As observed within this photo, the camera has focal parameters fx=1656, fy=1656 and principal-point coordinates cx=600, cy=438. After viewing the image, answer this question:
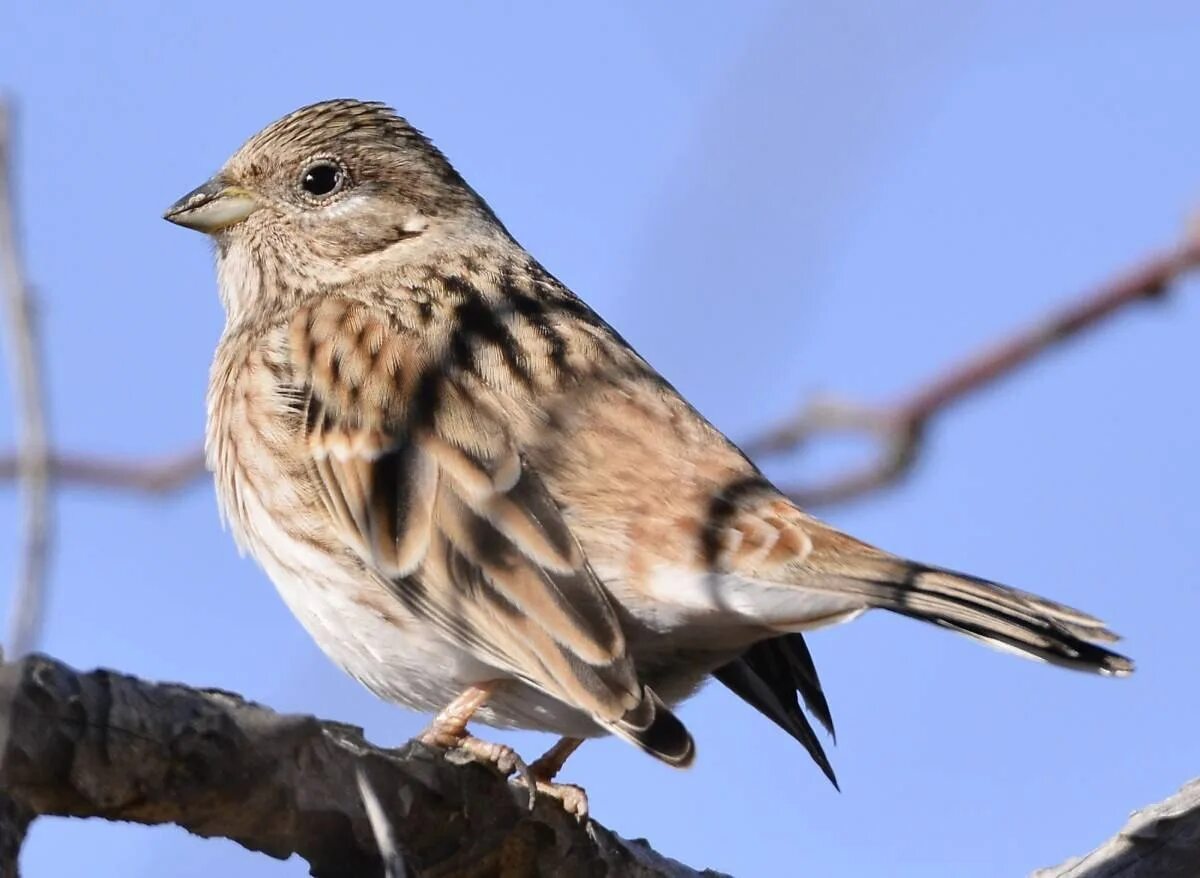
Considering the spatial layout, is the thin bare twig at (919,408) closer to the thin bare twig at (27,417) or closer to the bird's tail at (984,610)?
the thin bare twig at (27,417)

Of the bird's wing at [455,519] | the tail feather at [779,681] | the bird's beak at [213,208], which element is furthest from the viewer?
the bird's beak at [213,208]

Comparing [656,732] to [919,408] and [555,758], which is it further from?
[919,408]

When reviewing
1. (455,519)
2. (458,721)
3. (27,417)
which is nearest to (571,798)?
(458,721)

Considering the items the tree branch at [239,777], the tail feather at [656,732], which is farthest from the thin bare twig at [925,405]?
the tail feather at [656,732]

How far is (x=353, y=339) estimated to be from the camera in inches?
189

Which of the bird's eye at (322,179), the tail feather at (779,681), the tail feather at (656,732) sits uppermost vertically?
the bird's eye at (322,179)

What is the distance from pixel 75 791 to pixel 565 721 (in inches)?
71.0

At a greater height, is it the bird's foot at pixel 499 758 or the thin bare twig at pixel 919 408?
the thin bare twig at pixel 919 408

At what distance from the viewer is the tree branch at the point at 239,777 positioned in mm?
2596

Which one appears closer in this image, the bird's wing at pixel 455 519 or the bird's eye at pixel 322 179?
the bird's wing at pixel 455 519

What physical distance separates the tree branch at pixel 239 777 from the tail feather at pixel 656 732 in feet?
0.92

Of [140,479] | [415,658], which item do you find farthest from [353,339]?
[140,479]

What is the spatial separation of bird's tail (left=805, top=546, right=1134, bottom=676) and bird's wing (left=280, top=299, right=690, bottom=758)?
21.7 inches

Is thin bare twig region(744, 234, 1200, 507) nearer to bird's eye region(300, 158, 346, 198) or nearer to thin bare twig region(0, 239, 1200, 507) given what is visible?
thin bare twig region(0, 239, 1200, 507)
